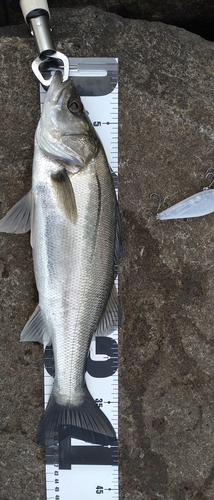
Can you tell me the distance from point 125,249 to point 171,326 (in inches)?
19.9

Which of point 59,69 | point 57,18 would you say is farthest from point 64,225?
point 57,18

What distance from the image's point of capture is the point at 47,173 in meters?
2.07

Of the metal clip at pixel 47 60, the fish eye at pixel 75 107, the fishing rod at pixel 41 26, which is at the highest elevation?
Answer: the fishing rod at pixel 41 26

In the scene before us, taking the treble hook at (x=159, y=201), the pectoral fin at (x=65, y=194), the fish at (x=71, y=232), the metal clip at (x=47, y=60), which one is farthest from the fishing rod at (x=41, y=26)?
the treble hook at (x=159, y=201)

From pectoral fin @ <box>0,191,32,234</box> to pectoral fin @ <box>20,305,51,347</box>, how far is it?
416 mm

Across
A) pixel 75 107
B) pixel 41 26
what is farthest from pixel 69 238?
pixel 41 26

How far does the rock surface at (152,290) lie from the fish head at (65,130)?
438mm

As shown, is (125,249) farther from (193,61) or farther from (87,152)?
(193,61)

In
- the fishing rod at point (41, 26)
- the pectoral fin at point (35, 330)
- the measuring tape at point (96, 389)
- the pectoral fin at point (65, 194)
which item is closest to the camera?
the pectoral fin at point (65, 194)

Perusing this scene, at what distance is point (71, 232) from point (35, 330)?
57cm

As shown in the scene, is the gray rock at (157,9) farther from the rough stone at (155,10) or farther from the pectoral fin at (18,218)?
the pectoral fin at (18,218)

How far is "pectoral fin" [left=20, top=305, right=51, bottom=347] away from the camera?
227 cm

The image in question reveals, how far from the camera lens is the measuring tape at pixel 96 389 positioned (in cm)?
245

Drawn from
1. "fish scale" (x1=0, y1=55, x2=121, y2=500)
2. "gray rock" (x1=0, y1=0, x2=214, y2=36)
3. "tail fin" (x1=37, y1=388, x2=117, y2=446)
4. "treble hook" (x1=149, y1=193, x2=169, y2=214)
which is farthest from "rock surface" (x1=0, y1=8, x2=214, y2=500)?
"gray rock" (x1=0, y1=0, x2=214, y2=36)
